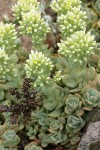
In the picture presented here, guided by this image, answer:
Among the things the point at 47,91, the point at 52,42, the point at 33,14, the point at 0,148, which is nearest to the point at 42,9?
the point at 52,42

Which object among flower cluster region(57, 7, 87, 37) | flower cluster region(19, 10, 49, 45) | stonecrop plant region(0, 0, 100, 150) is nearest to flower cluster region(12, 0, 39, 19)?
stonecrop plant region(0, 0, 100, 150)

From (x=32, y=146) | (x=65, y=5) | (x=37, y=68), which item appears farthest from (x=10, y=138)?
(x=65, y=5)

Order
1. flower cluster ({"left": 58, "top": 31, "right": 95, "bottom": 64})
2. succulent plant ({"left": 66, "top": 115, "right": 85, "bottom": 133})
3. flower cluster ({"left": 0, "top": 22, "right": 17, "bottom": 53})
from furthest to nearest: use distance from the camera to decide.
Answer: flower cluster ({"left": 0, "top": 22, "right": 17, "bottom": 53}) → succulent plant ({"left": 66, "top": 115, "right": 85, "bottom": 133}) → flower cluster ({"left": 58, "top": 31, "right": 95, "bottom": 64})

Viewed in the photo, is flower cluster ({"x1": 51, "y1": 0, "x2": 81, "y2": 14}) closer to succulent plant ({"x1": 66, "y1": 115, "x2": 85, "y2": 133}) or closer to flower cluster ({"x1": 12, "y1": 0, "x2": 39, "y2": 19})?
flower cluster ({"x1": 12, "y1": 0, "x2": 39, "y2": 19})

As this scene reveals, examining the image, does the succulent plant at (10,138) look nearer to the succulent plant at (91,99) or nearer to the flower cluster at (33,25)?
the succulent plant at (91,99)

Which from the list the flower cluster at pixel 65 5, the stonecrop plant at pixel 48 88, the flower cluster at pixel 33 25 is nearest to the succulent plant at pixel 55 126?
the stonecrop plant at pixel 48 88

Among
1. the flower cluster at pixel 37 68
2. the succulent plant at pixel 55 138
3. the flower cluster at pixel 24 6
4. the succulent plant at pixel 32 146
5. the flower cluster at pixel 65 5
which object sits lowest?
the succulent plant at pixel 32 146

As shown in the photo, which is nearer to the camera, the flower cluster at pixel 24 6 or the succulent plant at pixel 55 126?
the succulent plant at pixel 55 126

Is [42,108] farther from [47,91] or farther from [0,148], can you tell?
[0,148]

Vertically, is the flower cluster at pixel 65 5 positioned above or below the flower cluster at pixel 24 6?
below

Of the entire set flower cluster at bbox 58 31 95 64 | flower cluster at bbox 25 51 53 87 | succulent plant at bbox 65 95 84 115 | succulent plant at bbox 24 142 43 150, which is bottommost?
succulent plant at bbox 24 142 43 150
